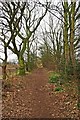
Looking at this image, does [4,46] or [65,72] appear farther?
[4,46]

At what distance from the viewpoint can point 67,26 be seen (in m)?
13.4

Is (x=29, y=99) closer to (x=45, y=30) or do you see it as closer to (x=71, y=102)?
(x=71, y=102)

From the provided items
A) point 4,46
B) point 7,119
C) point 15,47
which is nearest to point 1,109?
point 7,119

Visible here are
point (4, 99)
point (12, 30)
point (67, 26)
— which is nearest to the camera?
point (4, 99)

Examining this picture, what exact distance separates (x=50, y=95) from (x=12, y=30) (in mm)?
7382

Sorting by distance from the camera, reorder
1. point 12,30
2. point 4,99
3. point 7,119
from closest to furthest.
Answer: point 7,119
point 4,99
point 12,30

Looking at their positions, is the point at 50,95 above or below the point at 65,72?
below

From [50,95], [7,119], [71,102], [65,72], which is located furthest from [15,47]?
[7,119]

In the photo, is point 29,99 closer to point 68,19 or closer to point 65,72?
point 65,72

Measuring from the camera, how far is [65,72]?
39.5ft

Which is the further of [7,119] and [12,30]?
[12,30]

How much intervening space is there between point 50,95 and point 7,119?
3.38m

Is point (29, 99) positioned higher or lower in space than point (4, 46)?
lower

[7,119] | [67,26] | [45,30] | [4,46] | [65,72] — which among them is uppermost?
[45,30]
